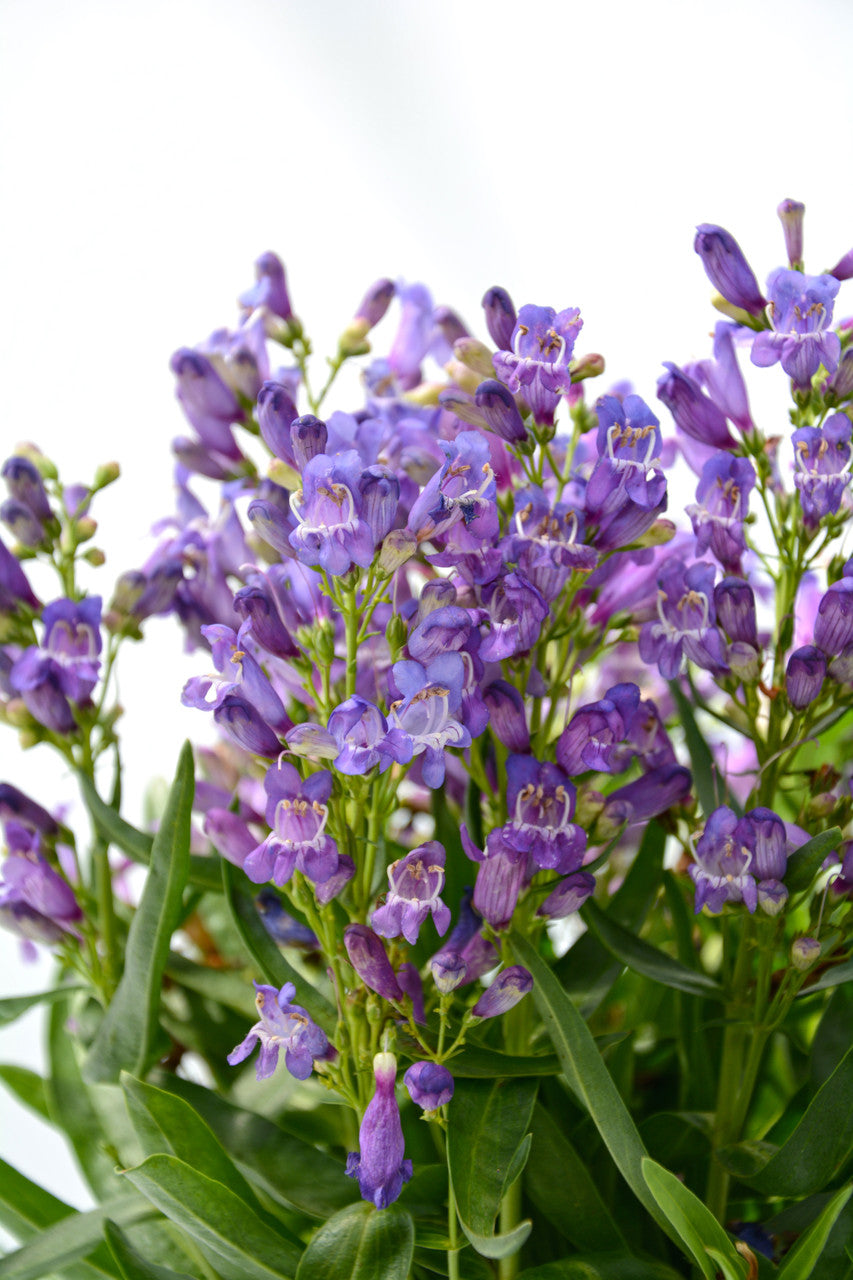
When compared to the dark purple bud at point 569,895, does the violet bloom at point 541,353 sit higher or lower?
higher

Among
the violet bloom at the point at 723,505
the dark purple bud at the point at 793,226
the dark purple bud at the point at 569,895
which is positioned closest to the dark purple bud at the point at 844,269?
the dark purple bud at the point at 793,226

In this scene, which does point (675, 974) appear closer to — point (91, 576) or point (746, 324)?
point (746, 324)

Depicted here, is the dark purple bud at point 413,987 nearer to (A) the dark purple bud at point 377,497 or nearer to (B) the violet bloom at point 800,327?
(A) the dark purple bud at point 377,497

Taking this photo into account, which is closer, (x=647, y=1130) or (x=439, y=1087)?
(x=439, y=1087)

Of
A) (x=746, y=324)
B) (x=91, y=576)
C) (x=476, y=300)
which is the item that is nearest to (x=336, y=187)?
(x=476, y=300)

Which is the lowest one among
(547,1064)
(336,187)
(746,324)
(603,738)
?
(547,1064)

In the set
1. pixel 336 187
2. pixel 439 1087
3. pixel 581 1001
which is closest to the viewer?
pixel 439 1087

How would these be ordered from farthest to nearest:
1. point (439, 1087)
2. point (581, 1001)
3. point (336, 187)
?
point (336, 187) → point (581, 1001) → point (439, 1087)
